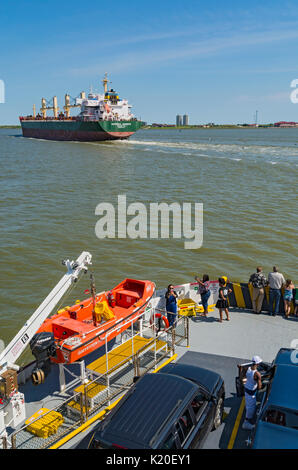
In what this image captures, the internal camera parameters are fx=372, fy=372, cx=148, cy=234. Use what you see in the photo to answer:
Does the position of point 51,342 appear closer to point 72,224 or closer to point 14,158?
point 72,224

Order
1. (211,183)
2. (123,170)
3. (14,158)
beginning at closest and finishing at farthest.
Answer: (211,183), (123,170), (14,158)

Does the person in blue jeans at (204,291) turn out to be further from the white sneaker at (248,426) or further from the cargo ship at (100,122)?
the cargo ship at (100,122)

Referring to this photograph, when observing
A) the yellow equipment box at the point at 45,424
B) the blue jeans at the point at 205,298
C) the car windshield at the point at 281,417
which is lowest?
the yellow equipment box at the point at 45,424

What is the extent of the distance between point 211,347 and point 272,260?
42.8 feet

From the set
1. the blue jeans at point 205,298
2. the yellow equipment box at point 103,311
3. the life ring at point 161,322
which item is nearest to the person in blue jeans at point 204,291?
the blue jeans at point 205,298

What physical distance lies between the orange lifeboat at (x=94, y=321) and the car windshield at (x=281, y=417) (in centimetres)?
358

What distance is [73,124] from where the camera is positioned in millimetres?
96625

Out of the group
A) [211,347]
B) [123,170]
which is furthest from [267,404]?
[123,170]

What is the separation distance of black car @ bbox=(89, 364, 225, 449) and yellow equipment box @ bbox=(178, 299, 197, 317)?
4964 millimetres

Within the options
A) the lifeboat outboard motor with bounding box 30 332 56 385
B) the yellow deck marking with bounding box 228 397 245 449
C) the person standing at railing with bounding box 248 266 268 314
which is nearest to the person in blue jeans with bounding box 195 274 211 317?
the person standing at railing with bounding box 248 266 268 314

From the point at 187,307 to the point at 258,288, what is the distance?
7.75 ft

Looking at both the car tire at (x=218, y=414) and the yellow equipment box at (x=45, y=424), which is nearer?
the car tire at (x=218, y=414)

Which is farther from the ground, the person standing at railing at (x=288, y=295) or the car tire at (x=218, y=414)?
the person standing at railing at (x=288, y=295)

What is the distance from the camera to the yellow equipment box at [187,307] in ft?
39.7
